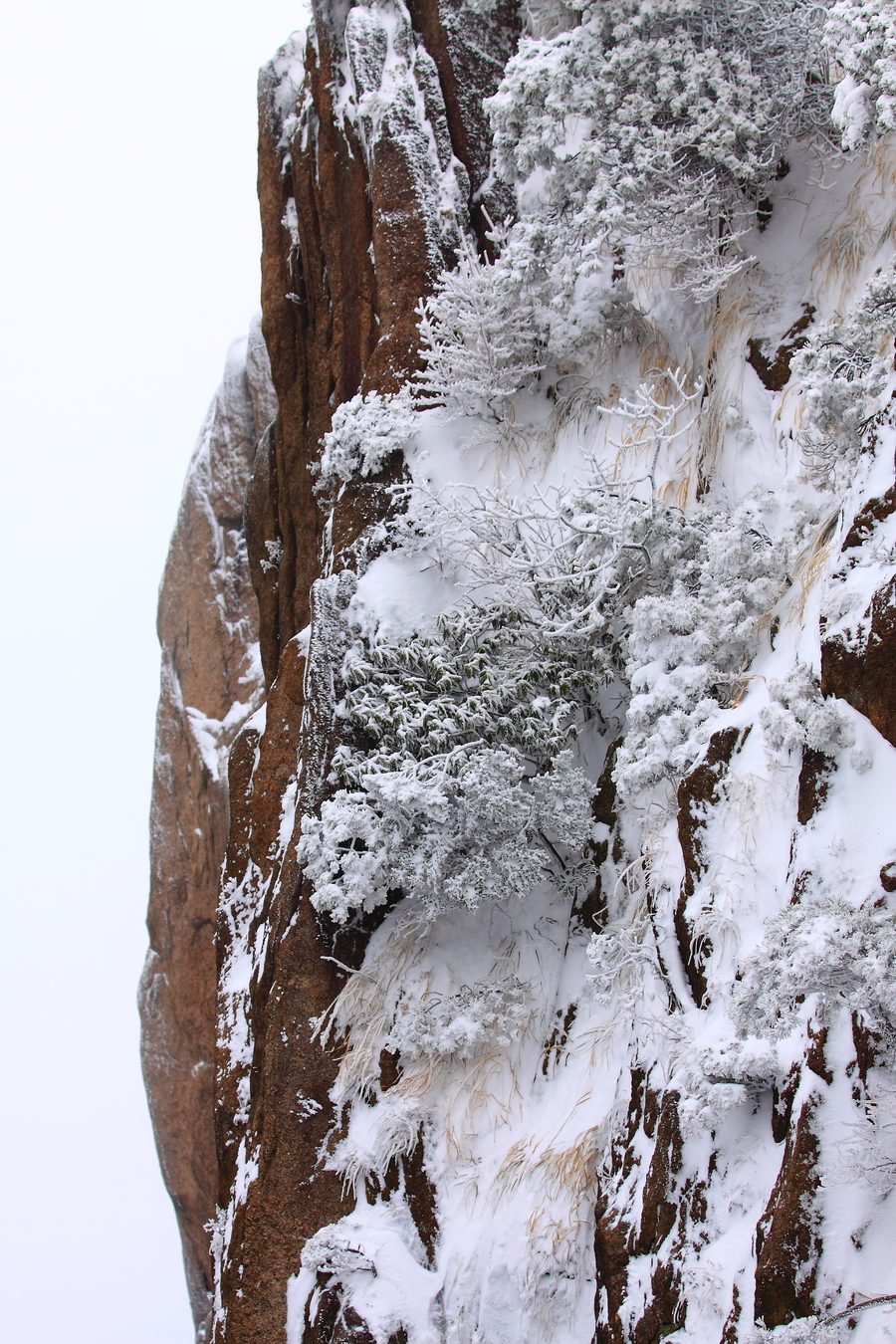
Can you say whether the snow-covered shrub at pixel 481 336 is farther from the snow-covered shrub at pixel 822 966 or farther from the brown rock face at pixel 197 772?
the brown rock face at pixel 197 772

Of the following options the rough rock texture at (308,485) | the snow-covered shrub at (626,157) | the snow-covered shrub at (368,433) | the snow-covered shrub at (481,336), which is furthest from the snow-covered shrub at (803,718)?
the snow-covered shrub at (368,433)

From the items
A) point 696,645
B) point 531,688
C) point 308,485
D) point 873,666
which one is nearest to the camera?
point 873,666

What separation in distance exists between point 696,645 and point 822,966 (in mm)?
1780

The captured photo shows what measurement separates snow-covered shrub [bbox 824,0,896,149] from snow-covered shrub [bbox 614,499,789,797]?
1.82 metres

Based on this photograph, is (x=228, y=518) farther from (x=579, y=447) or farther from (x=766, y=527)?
(x=766, y=527)

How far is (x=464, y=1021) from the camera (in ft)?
14.9

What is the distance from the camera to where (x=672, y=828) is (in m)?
4.22

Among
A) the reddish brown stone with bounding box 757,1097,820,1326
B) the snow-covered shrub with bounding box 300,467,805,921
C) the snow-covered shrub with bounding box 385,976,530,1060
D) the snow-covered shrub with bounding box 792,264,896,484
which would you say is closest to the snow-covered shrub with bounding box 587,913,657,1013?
the snow-covered shrub with bounding box 385,976,530,1060

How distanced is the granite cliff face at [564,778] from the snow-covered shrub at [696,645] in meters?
0.02

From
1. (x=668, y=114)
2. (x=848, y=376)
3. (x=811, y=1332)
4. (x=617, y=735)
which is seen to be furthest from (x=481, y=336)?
(x=811, y=1332)

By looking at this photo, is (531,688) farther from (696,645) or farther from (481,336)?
(481,336)

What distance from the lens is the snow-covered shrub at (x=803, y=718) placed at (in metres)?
3.22

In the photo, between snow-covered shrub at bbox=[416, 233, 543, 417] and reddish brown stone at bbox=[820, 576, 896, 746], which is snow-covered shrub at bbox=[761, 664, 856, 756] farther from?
snow-covered shrub at bbox=[416, 233, 543, 417]

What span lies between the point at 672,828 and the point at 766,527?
1533mm
